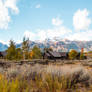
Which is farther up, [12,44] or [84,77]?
[12,44]

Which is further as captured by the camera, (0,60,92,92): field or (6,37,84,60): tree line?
(6,37,84,60): tree line

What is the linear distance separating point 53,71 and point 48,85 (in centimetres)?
122

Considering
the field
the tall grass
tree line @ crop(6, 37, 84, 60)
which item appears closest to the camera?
the tall grass

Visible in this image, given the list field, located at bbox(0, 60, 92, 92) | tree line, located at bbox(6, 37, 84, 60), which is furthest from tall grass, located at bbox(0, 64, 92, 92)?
tree line, located at bbox(6, 37, 84, 60)

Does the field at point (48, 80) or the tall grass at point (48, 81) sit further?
the field at point (48, 80)

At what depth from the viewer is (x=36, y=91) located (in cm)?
414

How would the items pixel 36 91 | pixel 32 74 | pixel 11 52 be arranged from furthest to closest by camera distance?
pixel 11 52
pixel 32 74
pixel 36 91

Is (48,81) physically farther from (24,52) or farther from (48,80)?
(24,52)

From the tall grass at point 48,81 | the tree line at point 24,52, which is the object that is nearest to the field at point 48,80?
the tall grass at point 48,81

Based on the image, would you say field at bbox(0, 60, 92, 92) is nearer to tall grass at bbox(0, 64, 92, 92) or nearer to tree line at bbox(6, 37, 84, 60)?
tall grass at bbox(0, 64, 92, 92)

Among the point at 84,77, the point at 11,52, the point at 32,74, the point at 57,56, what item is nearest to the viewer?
the point at 84,77

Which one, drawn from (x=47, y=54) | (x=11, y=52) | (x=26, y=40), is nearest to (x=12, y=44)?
(x=11, y=52)

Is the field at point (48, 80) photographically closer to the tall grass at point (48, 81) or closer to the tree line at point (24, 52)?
the tall grass at point (48, 81)

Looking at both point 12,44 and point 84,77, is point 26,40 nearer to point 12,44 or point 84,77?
point 12,44
